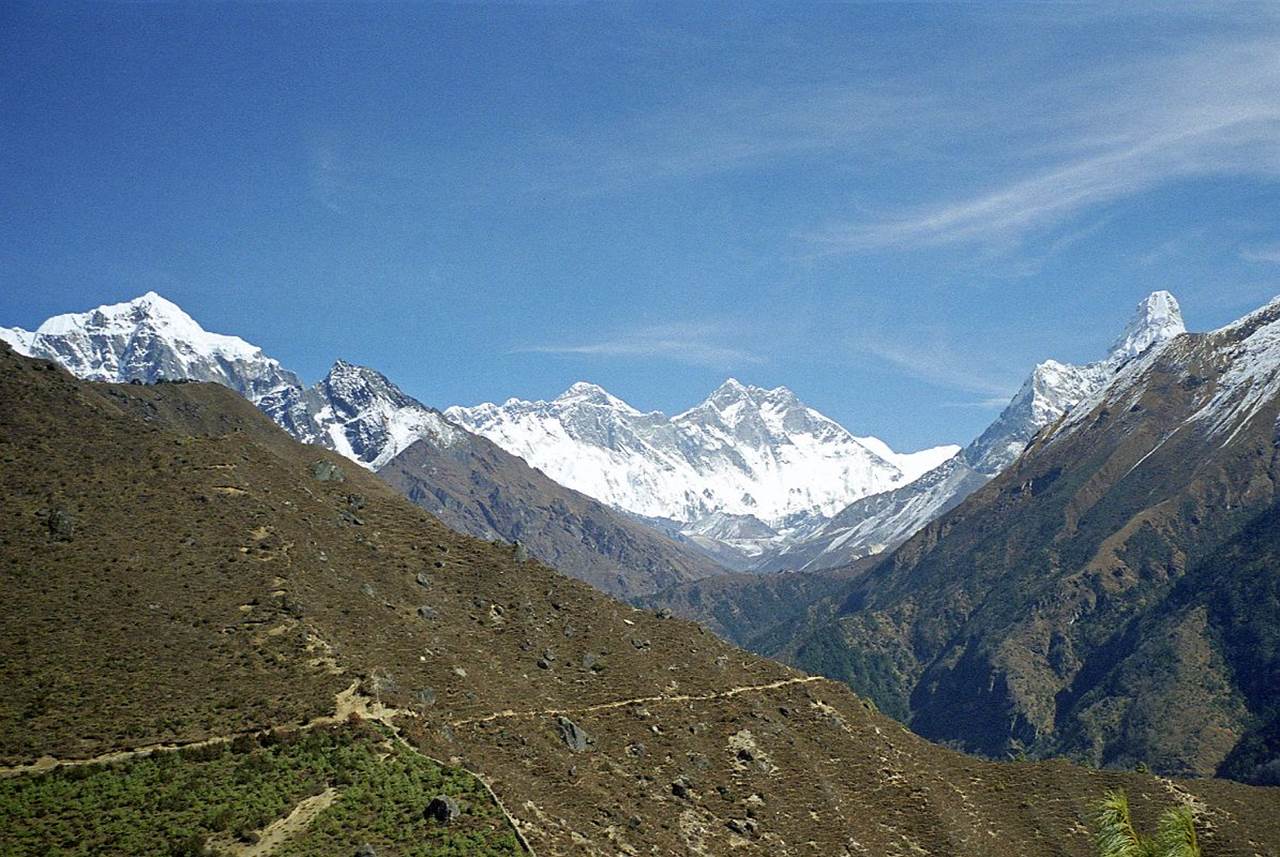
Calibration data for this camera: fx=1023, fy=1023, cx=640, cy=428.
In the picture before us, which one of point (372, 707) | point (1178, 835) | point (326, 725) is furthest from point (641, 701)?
point (1178, 835)

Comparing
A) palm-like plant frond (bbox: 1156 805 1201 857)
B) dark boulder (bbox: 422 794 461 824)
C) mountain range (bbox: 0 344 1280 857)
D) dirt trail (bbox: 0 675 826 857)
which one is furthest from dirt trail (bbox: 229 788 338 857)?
palm-like plant frond (bbox: 1156 805 1201 857)

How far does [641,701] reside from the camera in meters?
126

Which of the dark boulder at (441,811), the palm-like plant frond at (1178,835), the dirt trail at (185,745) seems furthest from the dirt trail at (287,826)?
the palm-like plant frond at (1178,835)

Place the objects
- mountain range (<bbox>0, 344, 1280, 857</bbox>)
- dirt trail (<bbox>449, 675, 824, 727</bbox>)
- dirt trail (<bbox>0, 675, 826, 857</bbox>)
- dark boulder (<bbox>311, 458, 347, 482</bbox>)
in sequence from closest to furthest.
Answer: dirt trail (<bbox>0, 675, 826, 857</bbox>) → mountain range (<bbox>0, 344, 1280, 857</bbox>) → dirt trail (<bbox>449, 675, 824, 727</bbox>) → dark boulder (<bbox>311, 458, 347, 482</bbox>)

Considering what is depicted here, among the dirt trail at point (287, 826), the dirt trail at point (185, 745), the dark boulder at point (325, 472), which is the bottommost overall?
the dirt trail at point (287, 826)

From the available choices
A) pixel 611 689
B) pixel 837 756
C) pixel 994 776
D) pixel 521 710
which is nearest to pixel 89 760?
pixel 521 710

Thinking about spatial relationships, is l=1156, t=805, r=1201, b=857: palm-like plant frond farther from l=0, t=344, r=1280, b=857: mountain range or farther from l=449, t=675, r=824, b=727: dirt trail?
l=449, t=675, r=824, b=727: dirt trail

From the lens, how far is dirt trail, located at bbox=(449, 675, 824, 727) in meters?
110

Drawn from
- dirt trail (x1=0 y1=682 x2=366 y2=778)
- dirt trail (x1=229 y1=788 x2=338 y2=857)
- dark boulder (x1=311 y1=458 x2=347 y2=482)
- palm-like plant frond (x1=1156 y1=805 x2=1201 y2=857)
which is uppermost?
dark boulder (x1=311 y1=458 x2=347 y2=482)

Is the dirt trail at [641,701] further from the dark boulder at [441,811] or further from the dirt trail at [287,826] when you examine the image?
the dirt trail at [287,826]

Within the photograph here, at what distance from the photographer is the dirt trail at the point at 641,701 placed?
109606 mm

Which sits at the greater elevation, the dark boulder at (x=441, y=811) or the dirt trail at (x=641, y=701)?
the dirt trail at (x=641, y=701)

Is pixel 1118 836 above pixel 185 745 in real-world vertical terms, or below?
above

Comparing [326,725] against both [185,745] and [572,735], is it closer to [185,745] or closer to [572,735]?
[185,745]
